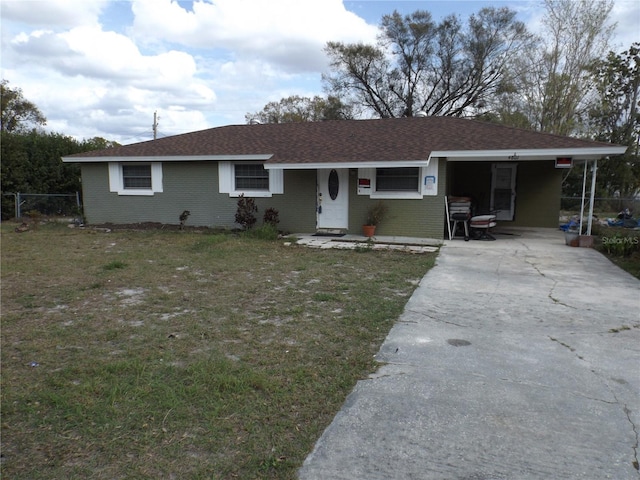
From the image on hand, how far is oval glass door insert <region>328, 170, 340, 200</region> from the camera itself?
1280 cm

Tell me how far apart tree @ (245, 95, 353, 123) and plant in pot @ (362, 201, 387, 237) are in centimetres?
2334

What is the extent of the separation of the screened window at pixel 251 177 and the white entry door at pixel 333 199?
1.86 metres

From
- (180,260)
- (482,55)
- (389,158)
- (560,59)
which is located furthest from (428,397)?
(482,55)

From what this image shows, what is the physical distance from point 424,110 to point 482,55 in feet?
16.5

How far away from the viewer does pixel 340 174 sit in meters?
12.7

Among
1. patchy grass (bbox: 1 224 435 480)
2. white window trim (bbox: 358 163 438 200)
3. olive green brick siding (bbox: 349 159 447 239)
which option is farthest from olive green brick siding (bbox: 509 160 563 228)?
patchy grass (bbox: 1 224 435 480)

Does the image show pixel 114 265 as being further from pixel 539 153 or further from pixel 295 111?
pixel 295 111

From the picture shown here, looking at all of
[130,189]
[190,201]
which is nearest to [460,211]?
[190,201]

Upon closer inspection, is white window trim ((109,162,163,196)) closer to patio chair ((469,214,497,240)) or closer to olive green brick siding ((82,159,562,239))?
olive green brick siding ((82,159,562,239))

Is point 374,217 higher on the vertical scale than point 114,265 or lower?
higher

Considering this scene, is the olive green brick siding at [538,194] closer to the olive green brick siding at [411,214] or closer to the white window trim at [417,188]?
the olive green brick siding at [411,214]

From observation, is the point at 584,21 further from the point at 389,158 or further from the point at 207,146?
the point at 207,146

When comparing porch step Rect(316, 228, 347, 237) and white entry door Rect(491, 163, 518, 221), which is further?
white entry door Rect(491, 163, 518, 221)

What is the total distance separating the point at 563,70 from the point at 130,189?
72.3ft
